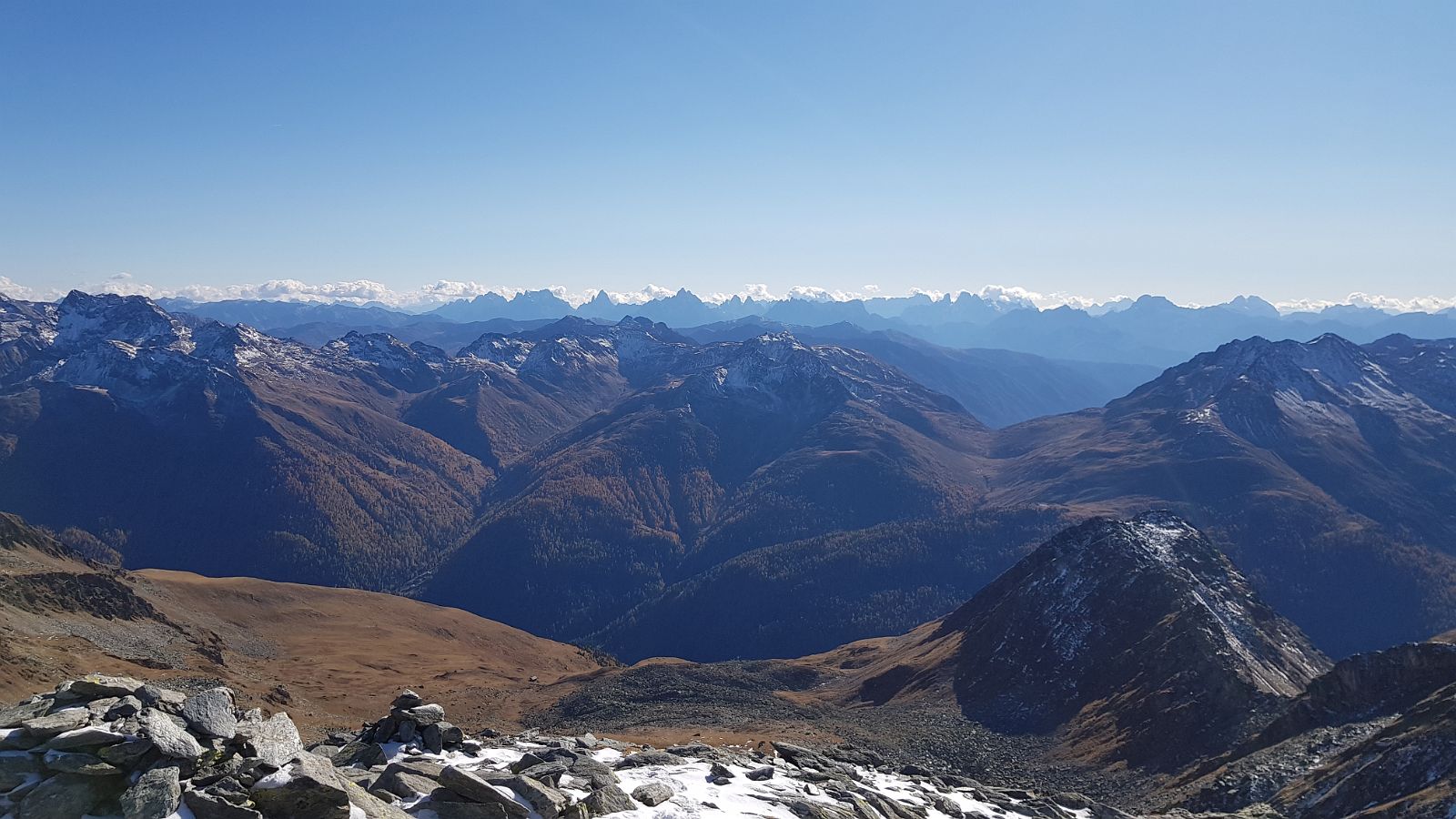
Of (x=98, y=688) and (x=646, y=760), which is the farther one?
(x=646, y=760)

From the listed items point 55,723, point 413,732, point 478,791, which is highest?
point 55,723

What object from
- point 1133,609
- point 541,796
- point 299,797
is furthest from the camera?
point 1133,609

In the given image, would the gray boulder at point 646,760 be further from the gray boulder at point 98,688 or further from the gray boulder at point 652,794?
the gray boulder at point 98,688

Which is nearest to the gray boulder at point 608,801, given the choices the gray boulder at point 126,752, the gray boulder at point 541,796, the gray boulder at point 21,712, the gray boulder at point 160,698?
the gray boulder at point 541,796

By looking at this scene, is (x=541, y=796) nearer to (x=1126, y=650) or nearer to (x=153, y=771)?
(x=153, y=771)

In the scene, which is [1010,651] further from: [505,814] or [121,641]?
[121,641]

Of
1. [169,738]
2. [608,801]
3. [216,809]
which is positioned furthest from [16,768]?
[608,801]

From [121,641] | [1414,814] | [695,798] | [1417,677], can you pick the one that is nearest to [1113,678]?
[1417,677]
